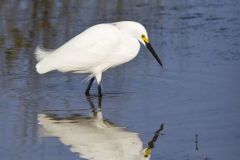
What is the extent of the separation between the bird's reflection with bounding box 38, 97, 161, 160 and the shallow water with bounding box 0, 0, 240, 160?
0.07m

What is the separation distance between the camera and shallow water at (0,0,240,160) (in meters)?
6.55

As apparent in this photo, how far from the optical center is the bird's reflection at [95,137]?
20.7 ft

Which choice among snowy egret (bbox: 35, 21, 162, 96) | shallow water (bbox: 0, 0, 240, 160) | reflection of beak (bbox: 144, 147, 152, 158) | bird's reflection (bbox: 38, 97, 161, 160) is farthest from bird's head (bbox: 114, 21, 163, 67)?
reflection of beak (bbox: 144, 147, 152, 158)

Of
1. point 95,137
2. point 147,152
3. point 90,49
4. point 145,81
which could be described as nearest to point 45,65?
point 90,49

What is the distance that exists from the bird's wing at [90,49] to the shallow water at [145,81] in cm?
32

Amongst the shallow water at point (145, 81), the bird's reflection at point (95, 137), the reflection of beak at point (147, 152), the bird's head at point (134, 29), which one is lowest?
the bird's reflection at point (95, 137)

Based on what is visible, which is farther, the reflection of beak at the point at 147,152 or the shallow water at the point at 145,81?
the shallow water at the point at 145,81

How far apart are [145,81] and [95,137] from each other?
173cm

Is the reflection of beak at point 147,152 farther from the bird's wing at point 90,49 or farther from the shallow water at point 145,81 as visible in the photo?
the bird's wing at point 90,49

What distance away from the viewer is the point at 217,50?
9.24m

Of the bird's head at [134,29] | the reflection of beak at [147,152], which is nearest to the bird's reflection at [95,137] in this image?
the reflection of beak at [147,152]

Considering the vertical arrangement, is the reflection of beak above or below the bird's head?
below

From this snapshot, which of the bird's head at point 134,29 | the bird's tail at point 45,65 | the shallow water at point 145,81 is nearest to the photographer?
the shallow water at point 145,81

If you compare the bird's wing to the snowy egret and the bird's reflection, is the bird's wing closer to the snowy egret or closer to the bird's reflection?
the snowy egret
